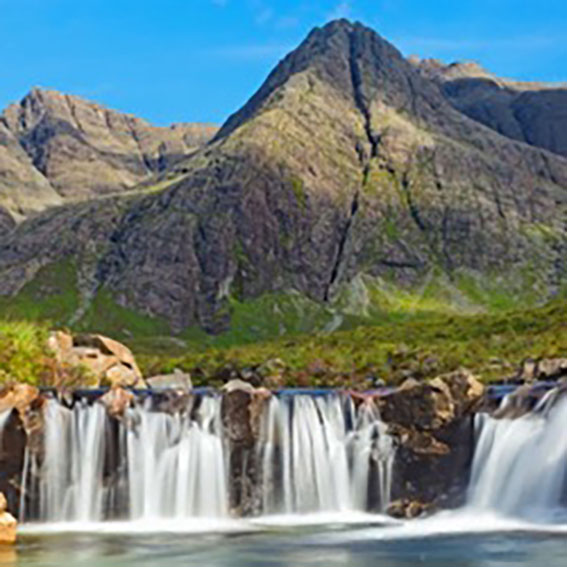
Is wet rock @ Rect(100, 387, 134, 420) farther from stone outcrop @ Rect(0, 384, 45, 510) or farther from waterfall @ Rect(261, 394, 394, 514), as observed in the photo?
waterfall @ Rect(261, 394, 394, 514)

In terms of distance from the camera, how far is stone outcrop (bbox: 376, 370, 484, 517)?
198 feet

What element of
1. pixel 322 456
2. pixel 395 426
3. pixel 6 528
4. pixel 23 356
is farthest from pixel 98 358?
pixel 6 528

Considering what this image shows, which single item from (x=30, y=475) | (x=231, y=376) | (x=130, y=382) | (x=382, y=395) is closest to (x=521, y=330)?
(x=231, y=376)

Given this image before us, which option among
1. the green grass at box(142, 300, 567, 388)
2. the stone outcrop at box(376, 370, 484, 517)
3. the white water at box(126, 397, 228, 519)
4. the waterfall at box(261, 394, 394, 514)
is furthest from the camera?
the green grass at box(142, 300, 567, 388)

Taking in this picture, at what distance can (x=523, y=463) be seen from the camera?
2287 inches

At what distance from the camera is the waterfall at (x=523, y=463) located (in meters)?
56.8

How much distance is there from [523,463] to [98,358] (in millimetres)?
51213

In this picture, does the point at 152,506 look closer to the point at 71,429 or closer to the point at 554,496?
the point at 71,429

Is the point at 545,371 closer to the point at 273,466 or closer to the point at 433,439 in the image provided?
the point at 433,439

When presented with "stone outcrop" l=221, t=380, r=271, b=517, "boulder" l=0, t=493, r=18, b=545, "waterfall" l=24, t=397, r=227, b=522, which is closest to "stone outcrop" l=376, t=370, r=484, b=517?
"stone outcrop" l=221, t=380, r=271, b=517

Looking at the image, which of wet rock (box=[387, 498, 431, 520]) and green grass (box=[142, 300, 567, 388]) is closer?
wet rock (box=[387, 498, 431, 520])

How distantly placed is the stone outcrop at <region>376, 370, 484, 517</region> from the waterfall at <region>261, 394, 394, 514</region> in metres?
0.92

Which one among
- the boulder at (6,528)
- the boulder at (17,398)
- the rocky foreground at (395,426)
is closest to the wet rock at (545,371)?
the rocky foreground at (395,426)

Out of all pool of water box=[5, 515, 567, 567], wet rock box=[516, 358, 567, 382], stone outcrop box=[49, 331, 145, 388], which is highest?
stone outcrop box=[49, 331, 145, 388]
